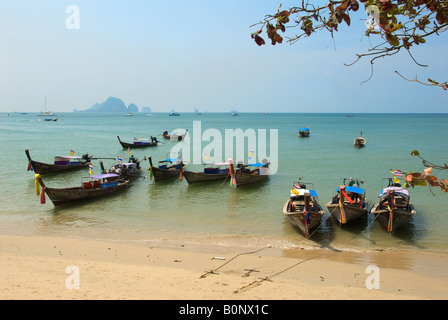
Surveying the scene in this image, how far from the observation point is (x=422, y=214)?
16.8 m

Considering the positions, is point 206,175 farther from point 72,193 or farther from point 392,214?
point 392,214

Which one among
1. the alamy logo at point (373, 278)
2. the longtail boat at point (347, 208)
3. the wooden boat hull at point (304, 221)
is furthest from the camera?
the longtail boat at point (347, 208)

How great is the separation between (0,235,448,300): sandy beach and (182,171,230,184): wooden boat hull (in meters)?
10.9

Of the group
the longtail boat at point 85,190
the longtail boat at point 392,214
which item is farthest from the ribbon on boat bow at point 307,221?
the longtail boat at point 85,190

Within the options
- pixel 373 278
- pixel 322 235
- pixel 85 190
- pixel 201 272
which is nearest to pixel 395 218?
pixel 322 235

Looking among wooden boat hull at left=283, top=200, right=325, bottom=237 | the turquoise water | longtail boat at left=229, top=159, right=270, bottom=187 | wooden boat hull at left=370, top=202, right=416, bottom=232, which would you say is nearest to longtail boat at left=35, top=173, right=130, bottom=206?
the turquoise water

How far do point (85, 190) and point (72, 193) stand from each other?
0.80 m

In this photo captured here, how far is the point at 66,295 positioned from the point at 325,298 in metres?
5.83

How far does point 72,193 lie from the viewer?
18484mm

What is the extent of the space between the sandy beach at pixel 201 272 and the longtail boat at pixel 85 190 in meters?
4.05

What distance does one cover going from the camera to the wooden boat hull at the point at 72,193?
17656 mm

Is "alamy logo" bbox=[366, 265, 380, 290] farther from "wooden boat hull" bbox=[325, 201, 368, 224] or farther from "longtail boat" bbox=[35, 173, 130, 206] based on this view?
"longtail boat" bbox=[35, 173, 130, 206]

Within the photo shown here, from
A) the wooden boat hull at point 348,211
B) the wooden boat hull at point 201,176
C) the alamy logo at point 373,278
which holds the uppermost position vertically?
the wooden boat hull at point 201,176

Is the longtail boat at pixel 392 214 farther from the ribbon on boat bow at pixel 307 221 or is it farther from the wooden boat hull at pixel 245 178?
the wooden boat hull at pixel 245 178
